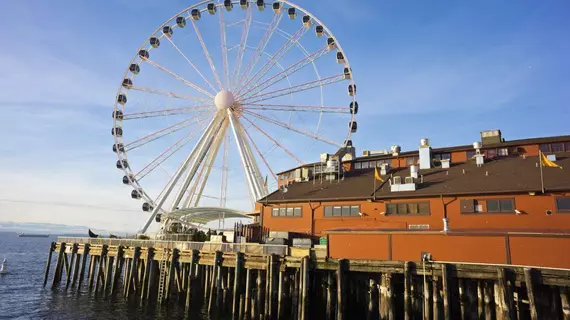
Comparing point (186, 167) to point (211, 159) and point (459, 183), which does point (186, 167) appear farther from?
point (459, 183)

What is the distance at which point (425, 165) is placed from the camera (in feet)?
118

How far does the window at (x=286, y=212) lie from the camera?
3550cm

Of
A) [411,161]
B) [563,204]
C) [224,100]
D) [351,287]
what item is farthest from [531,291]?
[224,100]

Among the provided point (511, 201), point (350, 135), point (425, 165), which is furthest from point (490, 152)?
point (350, 135)

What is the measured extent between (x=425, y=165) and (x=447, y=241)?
13.4m

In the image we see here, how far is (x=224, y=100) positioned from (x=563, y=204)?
113ft

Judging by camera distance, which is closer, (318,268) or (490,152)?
(318,268)

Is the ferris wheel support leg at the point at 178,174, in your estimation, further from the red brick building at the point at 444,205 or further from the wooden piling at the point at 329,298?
the wooden piling at the point at 329,298

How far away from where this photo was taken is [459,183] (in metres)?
30.3

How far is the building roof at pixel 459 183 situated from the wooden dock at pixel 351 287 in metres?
7.30

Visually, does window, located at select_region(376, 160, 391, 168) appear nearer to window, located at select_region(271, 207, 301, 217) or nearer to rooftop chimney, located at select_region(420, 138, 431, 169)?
rooftop chimney, located at select_region(420, 138, 431, 169)

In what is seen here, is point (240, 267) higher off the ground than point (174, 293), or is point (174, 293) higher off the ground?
point (240, 267)

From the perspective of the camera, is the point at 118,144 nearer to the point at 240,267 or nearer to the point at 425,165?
the point at 240,267

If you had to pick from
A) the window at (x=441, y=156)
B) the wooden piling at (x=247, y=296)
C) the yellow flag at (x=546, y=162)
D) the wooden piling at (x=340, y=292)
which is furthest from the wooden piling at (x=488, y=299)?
the window at (x=441, y=156)
